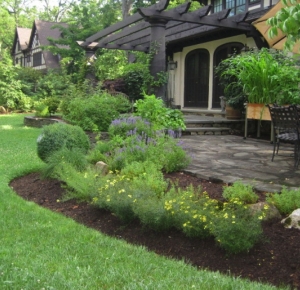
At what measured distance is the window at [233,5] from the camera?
44.6ft

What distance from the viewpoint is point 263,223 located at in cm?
347

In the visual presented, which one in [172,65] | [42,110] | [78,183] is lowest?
[78,183]

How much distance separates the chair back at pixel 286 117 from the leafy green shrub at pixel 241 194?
5.94 ft

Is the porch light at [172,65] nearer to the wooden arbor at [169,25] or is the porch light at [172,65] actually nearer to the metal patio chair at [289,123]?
the wooden arbor at [169,25]

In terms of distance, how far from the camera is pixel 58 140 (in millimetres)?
6148

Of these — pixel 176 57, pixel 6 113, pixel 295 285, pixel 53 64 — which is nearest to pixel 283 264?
pixel 295 285

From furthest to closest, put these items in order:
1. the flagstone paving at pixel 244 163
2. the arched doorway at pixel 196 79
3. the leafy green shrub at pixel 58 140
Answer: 1. the arched doorway at pixel 196 79
2. the leafy green shrub at pixel 58 140
3. the flagstone paving at pixel 244 163

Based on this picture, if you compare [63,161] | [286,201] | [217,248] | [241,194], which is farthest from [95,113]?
[217,248]

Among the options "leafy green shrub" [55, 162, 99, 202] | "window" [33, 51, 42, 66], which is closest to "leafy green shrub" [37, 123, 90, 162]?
"leafy green shrub" [55, 162, 99, 202]

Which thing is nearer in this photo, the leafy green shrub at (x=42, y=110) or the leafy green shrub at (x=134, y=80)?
the leafy green shrub at (x=134, y=80)

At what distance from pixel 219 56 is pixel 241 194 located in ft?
35.1

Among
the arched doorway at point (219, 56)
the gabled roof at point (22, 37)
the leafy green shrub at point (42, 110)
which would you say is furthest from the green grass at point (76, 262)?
the gabled roof at point (22, 37)

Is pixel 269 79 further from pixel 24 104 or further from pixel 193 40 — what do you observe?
pixel 24 104

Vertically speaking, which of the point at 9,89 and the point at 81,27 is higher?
the point at 81,27
